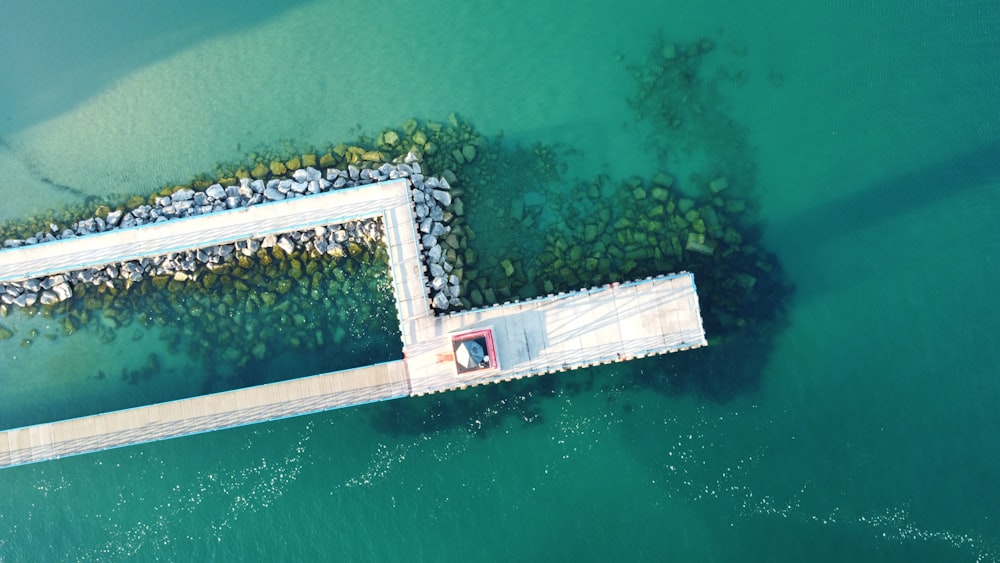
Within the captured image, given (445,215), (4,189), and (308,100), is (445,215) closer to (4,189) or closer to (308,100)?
(308,100)

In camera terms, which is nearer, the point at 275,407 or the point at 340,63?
the point at 275,407

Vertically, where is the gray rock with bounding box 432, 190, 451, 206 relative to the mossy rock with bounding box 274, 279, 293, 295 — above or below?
above

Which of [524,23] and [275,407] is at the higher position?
[524,23]

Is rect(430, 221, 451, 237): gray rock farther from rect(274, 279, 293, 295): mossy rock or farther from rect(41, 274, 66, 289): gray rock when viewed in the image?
rect(41, 274, 66, 289): gray rock

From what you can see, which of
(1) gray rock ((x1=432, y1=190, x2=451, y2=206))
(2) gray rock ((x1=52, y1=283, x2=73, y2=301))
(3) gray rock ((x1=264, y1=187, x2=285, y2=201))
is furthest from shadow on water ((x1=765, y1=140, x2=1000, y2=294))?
(2) gray rock ((x1=52, y1=283, x2=73, y2=301))

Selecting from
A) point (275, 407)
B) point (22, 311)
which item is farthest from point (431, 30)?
point (22, 311)

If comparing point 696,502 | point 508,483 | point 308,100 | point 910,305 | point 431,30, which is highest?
point 431,30
